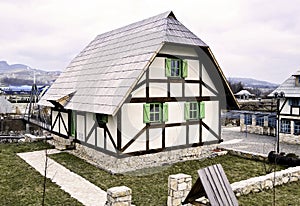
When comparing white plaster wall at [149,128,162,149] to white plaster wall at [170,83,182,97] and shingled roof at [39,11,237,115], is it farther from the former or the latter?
shingled roof at [39,11,237,115]

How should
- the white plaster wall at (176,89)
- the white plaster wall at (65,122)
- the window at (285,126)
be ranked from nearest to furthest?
the white plaster wall at (176,89) < the white plaster wall at (65,122) < the window at (285,126)

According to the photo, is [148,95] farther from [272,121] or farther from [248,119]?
[248,119]

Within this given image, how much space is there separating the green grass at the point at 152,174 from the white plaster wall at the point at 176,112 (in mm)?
1850

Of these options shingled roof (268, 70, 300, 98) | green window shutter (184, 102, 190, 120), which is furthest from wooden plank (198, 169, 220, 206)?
shingled roof (268, 70, 300, 98)

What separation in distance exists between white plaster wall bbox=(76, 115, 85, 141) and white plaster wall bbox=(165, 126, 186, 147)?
3831 millimetres

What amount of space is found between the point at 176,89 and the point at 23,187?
696cm

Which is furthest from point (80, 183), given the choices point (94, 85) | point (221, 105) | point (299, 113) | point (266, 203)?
point (299, 113)

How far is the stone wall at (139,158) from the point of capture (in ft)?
36.9

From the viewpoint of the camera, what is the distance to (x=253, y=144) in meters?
18.1

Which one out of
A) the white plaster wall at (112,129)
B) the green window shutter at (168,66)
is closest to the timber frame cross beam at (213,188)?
the white plaster wall at (112,129)

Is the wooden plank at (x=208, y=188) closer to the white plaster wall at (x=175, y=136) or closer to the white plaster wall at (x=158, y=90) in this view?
Result: the white plaster wall at (x=158, y=90)

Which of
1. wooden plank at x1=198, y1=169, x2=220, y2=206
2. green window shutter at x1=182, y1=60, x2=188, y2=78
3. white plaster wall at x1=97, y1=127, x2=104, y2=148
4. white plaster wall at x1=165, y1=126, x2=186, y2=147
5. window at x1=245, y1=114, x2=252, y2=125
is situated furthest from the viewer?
window at x1=245, y1=114, x2=252, y2=125

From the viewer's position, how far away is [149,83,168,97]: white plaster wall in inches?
470

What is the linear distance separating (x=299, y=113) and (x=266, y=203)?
11969 mm
